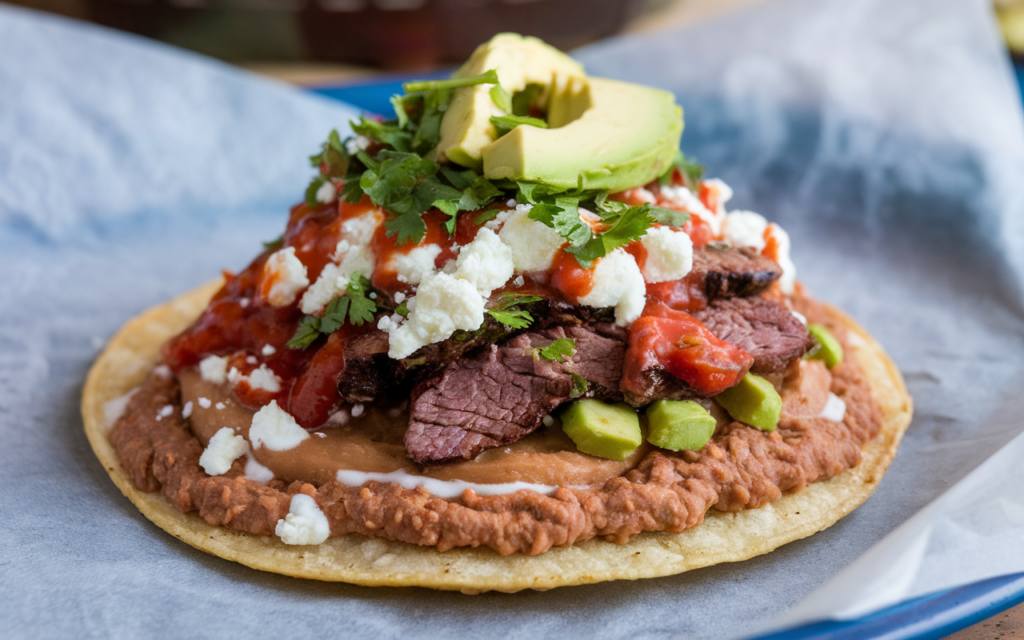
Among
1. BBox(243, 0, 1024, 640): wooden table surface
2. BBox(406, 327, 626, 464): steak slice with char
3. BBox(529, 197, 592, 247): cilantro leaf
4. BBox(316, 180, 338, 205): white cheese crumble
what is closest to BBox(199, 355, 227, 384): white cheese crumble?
BBox(316, 180, 338, 205): white cheese crumble

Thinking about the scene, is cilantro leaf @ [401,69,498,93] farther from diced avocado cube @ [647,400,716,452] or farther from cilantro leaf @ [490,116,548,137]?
diced avocado cube @ [647,400,716,452]

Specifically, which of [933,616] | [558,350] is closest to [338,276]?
[558,350]

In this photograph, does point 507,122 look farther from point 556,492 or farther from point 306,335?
point 556,492

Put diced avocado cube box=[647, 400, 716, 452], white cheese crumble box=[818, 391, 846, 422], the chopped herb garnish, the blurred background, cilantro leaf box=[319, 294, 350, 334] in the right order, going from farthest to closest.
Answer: the blurred background
white cheese crumble box=[818, 391, 846, 422]
the chopped herb garnish
cilantro leaf box=[319, 294, 350, 334]
diced avocado cube box=[647, 400, 716, 452]

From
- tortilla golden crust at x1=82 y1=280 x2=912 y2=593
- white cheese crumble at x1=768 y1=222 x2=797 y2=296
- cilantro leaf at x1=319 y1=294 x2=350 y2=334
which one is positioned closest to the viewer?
tortilla golden crust at x1=82 y1=280 x2=912 y2=593

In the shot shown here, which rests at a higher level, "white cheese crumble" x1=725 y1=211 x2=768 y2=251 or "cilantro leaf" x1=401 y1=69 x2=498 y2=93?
"cilantro leaf" x1=401 y1=69 x2=498 y2=93

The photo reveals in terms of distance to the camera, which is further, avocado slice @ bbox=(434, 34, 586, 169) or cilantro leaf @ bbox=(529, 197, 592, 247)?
avocado slice @ bbox=(434, 34, 586, 169)

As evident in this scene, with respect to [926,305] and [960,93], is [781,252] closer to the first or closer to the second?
[926,305]
